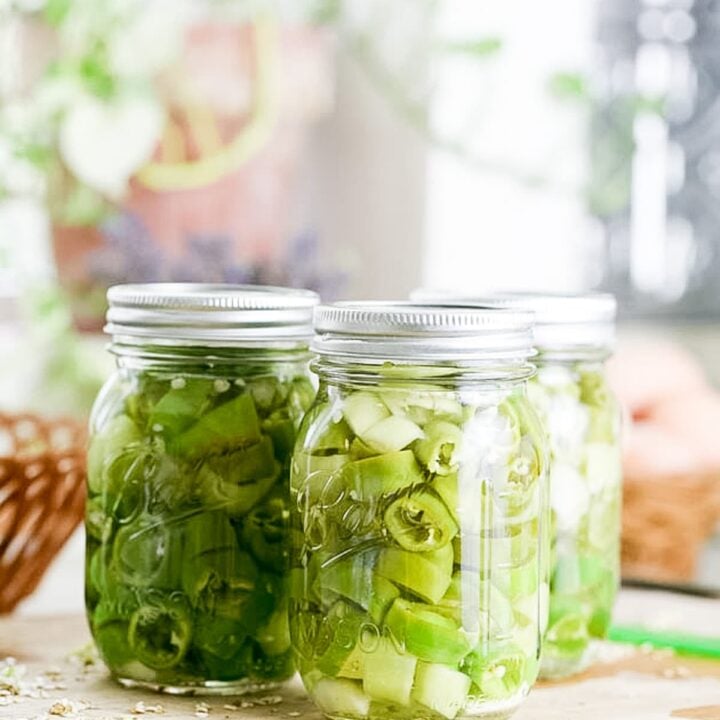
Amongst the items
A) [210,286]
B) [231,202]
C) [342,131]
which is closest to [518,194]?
[342,131]

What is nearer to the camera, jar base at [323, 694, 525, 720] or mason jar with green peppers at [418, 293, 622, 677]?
jar base at [323, 694, 525, 720]

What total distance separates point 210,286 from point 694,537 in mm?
587

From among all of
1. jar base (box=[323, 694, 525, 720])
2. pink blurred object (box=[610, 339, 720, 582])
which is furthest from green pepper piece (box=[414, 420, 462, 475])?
pink blurred object (box=[610, 339, 720, 582])

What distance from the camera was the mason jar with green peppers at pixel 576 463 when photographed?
94cm

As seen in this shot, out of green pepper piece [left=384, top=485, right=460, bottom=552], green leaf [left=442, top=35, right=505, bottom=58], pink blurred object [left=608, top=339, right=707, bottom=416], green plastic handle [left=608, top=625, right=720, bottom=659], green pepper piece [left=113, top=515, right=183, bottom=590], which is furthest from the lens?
green leaf [left=442, top=35, right=505, bottom=58]

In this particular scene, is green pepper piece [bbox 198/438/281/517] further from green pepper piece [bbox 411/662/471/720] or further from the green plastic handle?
the green plastic handle

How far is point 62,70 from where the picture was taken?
162 cm

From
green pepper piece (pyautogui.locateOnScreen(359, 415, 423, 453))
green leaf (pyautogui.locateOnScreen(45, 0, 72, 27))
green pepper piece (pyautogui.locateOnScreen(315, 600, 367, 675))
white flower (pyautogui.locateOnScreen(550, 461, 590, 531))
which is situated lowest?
green pepper piece (pyautogui.locateOnScreen(315, 600, 367, 675))

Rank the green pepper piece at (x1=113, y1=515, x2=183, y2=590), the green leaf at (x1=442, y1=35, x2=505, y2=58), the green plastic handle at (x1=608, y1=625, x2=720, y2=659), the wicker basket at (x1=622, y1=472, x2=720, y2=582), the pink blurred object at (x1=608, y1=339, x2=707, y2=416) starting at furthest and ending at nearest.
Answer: the green leaf at (x1=442, y1=35, x2=505, y2=58), the pink blurred object at (x1=608, y1=339, x2=707, y2=416), the wicker basket at (x1=622, y1=472, x2=720, y2=582), the green plastic handle at (x1=608, y1=625, x2=720, y2=659), the green pepper piece at (x1=113, y1=515, x2=183, y2=590)

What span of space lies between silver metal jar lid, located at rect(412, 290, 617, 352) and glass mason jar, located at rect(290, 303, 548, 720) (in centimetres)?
12

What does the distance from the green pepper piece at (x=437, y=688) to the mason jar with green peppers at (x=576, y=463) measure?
177 mm

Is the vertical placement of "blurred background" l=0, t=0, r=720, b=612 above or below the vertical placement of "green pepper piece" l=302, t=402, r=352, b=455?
above

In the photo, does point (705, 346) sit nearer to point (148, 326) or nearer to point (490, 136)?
point (490, 136)

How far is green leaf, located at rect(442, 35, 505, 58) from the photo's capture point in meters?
1.70
